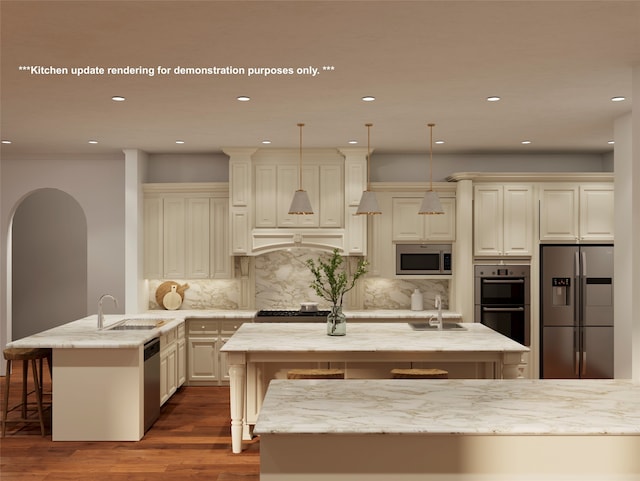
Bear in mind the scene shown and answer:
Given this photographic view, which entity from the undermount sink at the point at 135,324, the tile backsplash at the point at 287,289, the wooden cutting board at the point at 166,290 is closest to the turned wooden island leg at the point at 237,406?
the undermount sink at the point at 135,324

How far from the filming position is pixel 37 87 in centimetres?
440

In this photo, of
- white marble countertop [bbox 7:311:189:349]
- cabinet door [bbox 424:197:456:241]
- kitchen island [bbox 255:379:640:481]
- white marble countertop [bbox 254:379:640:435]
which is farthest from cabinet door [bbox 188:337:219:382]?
kitchen island [bbox 255:379:640:481]

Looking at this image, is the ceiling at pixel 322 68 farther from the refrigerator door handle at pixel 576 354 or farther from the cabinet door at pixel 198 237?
the refrigerator door handle at pixel 576 354

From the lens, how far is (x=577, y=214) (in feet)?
23.4

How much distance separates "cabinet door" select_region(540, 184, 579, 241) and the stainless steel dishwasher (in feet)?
14.3

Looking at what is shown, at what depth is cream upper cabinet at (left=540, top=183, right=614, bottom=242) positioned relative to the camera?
712 cm

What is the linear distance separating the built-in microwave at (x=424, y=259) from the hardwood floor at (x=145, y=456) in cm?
271

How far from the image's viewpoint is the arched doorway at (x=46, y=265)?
973cm

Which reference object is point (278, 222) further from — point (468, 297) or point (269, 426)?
point (269, 426)

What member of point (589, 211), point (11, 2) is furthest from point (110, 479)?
point (589, 211)

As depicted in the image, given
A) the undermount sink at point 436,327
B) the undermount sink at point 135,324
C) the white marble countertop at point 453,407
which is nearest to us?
the white marble countertop at point 453,407

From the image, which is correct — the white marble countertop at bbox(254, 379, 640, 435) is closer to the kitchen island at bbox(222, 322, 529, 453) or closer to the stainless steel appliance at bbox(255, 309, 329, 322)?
the kitchen island at bbox(222, 322, 529, 453)

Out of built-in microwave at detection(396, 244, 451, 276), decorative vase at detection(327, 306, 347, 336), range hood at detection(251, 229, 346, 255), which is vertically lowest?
decorative vase at detection(327, 306, 347, 336)

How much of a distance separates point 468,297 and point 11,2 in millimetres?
5487
